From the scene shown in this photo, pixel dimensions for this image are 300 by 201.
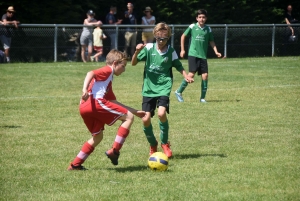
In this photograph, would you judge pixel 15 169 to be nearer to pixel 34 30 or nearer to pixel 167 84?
pixel 167 84

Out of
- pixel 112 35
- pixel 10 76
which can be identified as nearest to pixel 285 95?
pixel 10 76

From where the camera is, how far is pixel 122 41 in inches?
987

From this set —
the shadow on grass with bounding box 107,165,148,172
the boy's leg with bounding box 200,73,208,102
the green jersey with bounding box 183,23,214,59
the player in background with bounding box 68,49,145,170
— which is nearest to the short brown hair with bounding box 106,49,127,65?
the player in background with bounding box 68,49,145,170

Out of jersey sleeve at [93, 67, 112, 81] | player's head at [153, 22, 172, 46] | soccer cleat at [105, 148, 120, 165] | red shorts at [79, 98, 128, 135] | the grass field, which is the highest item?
player's head at [153, 22, 172, 46]

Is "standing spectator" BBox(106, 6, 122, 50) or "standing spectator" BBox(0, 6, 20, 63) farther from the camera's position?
"standing spectator" BBox(106, 6, 122, 50)

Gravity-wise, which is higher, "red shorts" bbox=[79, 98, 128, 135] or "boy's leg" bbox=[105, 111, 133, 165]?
"red shorts" bbox=[79, 98, 128, 135]

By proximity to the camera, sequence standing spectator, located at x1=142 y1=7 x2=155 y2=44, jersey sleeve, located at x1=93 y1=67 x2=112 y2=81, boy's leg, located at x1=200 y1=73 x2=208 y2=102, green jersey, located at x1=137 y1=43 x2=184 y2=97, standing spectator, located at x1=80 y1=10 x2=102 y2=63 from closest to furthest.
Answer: jersey sleeve, located at x1=93 y1=67 x2=112 y2=81
green jersey, located at x1=137 y1=43 x2=184 y2=97
boy's leg, located at x1=200 y1=73 x2=208 y2=102
standing spectator, located at x1=80 y1=10 x2=102 y2=63
standing spectator, located at x1=142 y1=7 x2=155 y2=44

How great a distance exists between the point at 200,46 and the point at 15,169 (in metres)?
7.85

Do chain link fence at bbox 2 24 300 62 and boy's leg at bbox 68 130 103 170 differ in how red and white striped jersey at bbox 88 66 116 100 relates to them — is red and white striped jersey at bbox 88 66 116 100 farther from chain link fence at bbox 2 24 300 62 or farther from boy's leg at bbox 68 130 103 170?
chain link fence at bbox 2 24 300 62

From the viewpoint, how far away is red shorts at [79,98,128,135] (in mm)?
7445

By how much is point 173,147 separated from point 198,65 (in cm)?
573

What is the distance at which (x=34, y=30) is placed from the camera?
23547mm

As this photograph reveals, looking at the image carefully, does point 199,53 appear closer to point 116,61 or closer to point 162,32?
point 162,32

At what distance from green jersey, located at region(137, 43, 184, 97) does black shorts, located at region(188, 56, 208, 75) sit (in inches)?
234
